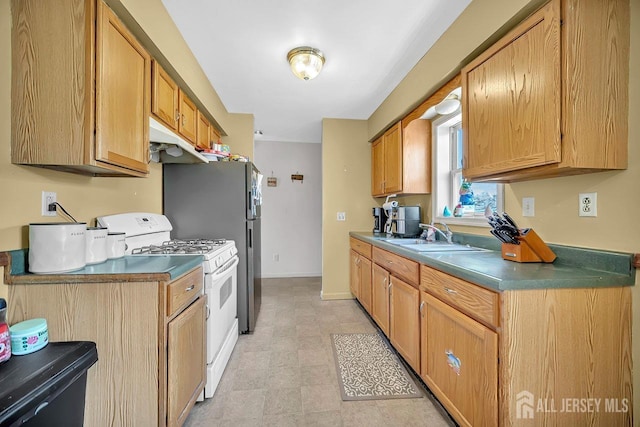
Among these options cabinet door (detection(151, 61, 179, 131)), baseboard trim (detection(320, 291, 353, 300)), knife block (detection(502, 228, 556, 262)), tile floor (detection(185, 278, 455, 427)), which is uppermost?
cabinet door (detection(151, 61, 179, 131))

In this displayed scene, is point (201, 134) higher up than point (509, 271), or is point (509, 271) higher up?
point (201, 134)

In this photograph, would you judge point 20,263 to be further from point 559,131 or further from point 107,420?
point 559,131

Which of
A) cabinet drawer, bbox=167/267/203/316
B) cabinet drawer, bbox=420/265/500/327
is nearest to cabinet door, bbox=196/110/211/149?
cabinet drawer, bbox=167/267/203/316

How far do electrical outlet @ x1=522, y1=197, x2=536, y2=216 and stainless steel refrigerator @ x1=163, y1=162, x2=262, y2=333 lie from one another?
2.03m

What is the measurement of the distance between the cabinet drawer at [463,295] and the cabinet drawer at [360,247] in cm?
111

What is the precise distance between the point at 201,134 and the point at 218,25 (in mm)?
1085

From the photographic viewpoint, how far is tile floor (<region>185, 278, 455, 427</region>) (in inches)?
57.4

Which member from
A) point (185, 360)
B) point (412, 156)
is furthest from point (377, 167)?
point (185, 360)

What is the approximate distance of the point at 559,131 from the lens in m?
1.11

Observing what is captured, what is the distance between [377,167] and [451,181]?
0.99 metres

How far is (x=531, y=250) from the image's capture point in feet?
4.45

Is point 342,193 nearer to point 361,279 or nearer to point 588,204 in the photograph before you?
point 361,279

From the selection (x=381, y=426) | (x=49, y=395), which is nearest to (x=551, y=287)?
(x=381, y=426)

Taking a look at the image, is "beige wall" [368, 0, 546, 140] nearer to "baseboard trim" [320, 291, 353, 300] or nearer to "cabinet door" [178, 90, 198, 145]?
"cabinet door" [178, 90, 198, 145]
